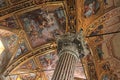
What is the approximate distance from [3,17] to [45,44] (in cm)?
261

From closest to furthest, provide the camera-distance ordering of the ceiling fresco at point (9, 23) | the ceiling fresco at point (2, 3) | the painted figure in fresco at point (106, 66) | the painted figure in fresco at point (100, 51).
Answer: the ceiling fresco at point (2, 3)
the ceiling fresco at point (9, 23)
the painted figure in fresco at point (100, 51)
the painted figure in fresco at point (106, 66)

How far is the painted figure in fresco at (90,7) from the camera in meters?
13.1

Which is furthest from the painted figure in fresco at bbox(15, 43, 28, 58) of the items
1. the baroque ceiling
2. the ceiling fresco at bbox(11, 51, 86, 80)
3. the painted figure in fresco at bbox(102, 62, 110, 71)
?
the painted figure in fresco at bbox(102, 62, 110, 71)

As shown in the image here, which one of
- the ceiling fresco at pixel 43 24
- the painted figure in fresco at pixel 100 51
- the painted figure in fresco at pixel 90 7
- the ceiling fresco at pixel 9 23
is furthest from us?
the painted figure in fresco at pixel 100 51

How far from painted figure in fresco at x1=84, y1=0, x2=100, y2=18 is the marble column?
193 centimetres

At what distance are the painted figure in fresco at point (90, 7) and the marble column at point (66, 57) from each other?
6.32 ft

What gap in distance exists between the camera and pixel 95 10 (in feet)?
43.5

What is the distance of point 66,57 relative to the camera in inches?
426

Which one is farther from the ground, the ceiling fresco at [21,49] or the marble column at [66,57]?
the marble column at [66,57]

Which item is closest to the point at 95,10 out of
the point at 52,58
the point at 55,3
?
the point at 55,3

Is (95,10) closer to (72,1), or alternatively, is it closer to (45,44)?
(72,1)

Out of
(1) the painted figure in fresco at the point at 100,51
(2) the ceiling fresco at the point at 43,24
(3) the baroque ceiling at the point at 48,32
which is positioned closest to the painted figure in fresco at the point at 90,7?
(3) the baroque ceiling at the point at 48,32

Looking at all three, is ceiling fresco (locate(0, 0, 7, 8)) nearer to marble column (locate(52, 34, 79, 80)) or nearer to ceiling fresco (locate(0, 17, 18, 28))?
ceiling fresco (locate(0, 17, 18, 28))

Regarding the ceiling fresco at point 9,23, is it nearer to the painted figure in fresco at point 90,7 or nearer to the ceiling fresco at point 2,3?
the ceiling fresco at point 2,3
